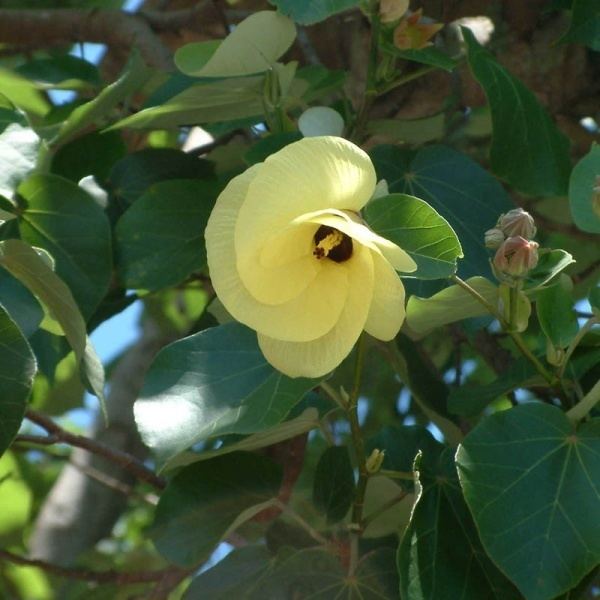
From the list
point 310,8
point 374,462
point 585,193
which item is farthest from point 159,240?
point 585,193

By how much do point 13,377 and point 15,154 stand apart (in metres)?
0.25

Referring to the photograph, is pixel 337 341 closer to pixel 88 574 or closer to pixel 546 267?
pixel 546 267

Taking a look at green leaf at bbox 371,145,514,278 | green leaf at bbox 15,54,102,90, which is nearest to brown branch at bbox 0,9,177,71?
green leaf at bbox 15,54,102,90

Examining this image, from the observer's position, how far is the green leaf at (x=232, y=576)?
1.31 metres

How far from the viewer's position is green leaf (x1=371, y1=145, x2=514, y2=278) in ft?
4.83

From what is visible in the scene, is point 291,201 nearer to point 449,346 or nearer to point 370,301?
point 370,301

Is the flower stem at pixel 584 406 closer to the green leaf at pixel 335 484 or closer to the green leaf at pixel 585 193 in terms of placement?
the green leaf at pixel 585 193

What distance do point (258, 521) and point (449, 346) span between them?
2.22 ft

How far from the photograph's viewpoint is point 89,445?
150cm

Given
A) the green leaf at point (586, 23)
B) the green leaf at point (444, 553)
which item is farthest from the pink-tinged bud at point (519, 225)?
the green leaf at point (586, 23)

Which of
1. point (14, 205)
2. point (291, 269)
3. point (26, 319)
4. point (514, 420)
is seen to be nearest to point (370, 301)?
point (291, 269)

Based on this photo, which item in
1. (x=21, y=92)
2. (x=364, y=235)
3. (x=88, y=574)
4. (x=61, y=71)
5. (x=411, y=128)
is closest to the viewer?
(x=364, y=235)

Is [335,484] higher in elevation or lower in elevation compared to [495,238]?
lower

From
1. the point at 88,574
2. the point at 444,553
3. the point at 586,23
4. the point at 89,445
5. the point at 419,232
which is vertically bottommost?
the point at 88,574
